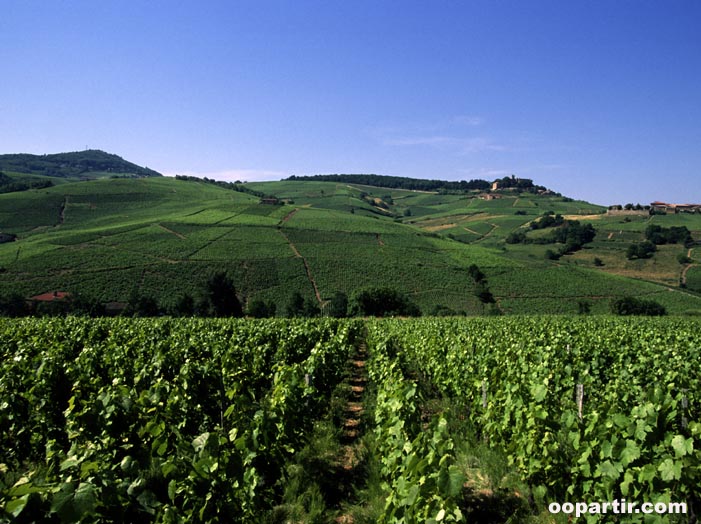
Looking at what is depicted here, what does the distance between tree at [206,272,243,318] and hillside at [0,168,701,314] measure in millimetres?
3819

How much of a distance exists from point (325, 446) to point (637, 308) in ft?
200

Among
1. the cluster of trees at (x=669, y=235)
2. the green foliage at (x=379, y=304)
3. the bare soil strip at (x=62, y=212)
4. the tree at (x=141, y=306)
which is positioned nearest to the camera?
the tree at (x=141, y=306)

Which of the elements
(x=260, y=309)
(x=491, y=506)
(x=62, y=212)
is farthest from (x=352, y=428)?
(x=62, y=212)

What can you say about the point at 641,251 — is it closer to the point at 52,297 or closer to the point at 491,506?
the point at 491,506

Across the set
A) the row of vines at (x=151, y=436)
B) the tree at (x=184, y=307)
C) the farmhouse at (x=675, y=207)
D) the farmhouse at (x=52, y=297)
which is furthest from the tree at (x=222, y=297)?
the farmhouse at (x=675, y=207)

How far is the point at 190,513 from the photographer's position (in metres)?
4.01

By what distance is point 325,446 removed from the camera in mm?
8109

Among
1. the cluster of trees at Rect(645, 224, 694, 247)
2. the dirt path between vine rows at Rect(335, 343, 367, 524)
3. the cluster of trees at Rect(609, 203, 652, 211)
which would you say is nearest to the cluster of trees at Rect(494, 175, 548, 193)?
the cluster of trees at Rect(609, 203, 652, 211)

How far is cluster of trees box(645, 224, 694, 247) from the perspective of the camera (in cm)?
9338

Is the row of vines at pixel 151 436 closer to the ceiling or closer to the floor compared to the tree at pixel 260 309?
closer to the ceiling

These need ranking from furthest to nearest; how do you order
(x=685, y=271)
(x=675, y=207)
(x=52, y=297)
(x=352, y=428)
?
(x=675, y=207)
(x=685, y=271)
(x=52, y=297)
(x=352, y=428)

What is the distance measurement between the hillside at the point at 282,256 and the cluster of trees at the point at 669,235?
2.57 m

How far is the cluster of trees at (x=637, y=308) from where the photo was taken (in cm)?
5591

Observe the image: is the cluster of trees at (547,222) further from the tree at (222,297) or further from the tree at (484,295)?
the tree at (222,297)
